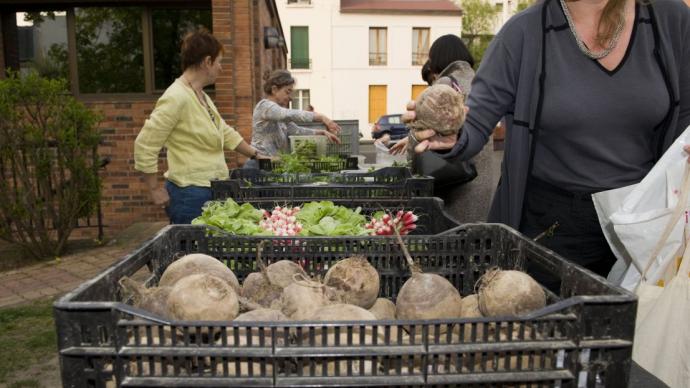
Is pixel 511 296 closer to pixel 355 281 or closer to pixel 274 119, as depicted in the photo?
pixel 355 281

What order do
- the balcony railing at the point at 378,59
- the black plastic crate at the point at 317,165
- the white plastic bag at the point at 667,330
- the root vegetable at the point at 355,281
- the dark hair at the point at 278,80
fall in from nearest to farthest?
the root vegetable at the point at 355,281, the white plastic bag at the point at 667,330, the black plastic crate at the point at 317,165, the dark hair at the point at 278,80, the balcony railing at the point at 378,59

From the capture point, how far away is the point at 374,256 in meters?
1.95

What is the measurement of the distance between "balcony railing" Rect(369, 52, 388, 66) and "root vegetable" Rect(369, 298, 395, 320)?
35.2 m

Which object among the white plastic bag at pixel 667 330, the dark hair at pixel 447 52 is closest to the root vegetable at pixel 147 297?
the white plastic bag at pixel 667 330

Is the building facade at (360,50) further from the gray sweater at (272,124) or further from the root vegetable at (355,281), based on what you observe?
the root vegetable at (355,281)

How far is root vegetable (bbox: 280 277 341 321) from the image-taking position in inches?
60.3

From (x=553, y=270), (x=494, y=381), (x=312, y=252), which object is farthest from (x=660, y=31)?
(x=494, y=381)

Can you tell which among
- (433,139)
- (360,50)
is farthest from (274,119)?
(360,50)

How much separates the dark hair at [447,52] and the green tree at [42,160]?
14.8 feet

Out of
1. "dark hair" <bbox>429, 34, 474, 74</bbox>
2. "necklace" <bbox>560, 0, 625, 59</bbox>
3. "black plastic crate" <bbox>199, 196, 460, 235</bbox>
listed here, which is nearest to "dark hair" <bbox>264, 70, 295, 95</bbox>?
"dark hair" <bbox>429, 34, 474, 74</bbox>

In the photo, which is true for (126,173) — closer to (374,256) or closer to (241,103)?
(241,103)

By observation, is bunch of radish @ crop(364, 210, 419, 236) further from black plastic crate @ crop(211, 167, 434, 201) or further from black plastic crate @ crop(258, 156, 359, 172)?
black plastic crate @ crop(258, 156, 359, 172)

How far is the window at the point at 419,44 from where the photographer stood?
36531mm

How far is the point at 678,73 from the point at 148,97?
7245 millimetres
